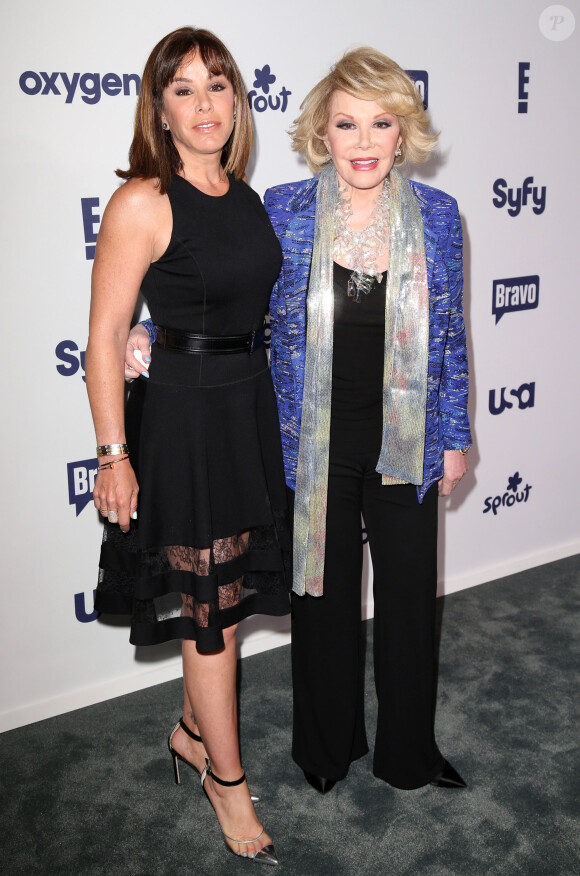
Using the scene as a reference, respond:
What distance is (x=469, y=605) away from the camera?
3.81m

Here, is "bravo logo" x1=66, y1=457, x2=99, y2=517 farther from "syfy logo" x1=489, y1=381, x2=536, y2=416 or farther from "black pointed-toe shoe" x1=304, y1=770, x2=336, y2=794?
"syfy logo" x1=489, y1=381, x2=536, y2=416

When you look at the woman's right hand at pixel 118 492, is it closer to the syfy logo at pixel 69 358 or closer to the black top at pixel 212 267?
the black top at pixel 212 267

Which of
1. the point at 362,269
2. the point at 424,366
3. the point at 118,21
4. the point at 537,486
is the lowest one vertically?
the point at 537,486

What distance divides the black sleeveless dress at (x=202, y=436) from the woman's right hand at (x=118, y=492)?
0.14 ft

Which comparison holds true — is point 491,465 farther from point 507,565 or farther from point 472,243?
point 472,243

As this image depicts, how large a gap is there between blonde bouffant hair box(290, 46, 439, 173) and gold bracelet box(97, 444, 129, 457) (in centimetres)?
91

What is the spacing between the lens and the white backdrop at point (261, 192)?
8.75ft

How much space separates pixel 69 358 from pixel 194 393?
836 mm

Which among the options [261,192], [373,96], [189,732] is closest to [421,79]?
[261,192]

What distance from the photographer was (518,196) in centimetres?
366

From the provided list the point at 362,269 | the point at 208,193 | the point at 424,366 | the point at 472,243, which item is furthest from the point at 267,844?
the point at 472,243

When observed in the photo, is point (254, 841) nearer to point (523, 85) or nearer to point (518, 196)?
point (518, 196)

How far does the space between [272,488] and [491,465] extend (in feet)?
5.87

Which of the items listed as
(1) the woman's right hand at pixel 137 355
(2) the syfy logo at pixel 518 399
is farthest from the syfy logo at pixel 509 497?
(1) the woman's right hand at pixel 137 355
